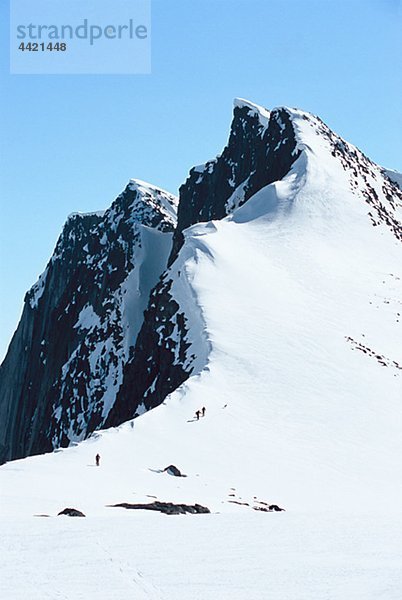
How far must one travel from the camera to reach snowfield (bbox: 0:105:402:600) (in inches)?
624

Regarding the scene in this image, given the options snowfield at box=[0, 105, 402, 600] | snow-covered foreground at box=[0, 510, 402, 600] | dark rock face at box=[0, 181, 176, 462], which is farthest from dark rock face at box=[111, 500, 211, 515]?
dark rock face at box=[0, 181, 176, 462]

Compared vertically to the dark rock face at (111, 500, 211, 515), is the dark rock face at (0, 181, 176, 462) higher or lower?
lower

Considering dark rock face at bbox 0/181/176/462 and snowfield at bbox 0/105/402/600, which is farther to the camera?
dark rock face at bbox 0/181/176/462

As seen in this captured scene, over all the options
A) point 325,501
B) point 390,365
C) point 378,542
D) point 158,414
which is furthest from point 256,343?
point 378,542

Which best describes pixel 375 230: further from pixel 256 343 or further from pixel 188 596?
pixel 188 596

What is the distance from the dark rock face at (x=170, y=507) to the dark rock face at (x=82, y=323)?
185 ft

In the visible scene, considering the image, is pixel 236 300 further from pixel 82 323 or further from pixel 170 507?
pixel 82 323

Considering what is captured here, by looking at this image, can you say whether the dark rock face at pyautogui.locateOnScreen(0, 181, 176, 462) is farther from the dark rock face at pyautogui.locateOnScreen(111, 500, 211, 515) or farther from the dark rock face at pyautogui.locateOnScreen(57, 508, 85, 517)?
the dark rock face at pyautogui.locateOnScreen(57, 508, 85, 517)

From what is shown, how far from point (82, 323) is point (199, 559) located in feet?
331

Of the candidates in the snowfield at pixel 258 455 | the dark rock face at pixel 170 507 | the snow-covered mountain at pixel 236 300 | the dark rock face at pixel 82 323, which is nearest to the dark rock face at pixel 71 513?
the snowfield at pixel 258 455

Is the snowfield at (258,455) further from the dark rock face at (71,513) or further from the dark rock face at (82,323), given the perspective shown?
the dark rock face at (82,323)

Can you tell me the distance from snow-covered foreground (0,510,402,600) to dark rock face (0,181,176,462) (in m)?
61.2

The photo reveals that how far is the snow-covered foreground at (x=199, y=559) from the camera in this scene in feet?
48.0

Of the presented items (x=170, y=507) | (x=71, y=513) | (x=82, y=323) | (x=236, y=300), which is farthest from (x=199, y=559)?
(x=82, y=323)
